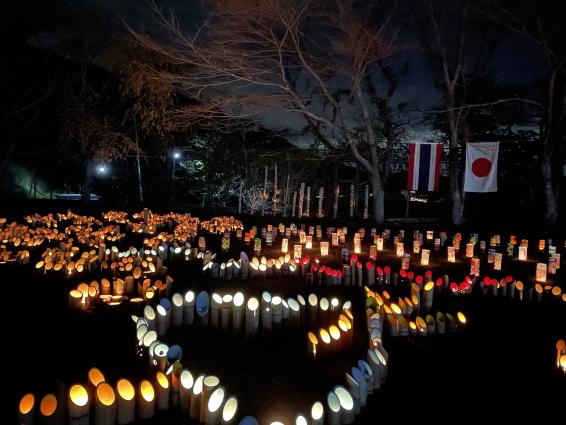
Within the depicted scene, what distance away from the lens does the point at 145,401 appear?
2752 millimetres

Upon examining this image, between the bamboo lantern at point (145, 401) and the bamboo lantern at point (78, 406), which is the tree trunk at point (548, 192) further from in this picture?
the bamboo lantern at point (78, 406)

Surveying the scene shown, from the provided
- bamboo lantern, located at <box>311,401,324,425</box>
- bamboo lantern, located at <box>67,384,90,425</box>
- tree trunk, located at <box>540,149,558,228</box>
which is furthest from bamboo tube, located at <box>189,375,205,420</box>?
tree trunk, located at <box>540,149,558,228</box>

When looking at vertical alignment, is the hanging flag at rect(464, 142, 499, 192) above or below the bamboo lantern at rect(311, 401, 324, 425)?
above

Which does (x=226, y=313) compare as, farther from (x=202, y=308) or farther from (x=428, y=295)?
(x=428, y=295)

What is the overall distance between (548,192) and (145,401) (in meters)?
11.5

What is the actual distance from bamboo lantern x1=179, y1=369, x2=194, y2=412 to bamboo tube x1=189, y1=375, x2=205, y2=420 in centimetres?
6

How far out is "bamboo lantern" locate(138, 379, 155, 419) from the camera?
2752mm

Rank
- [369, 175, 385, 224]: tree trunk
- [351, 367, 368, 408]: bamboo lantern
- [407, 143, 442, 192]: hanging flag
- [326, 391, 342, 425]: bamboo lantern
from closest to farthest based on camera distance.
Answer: [326, 391, 342, 425]: bamboo lantern → [351, 367, 368, 408]: bamboo lantern → [407, 143, 442, 192]: hanging flag → [369, 175, 385, 224]: tree trunk

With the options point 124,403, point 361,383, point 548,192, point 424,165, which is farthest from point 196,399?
point 548,192

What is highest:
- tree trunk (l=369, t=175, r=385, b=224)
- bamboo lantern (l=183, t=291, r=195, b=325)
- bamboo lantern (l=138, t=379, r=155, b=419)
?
tree trunk (l=369, t=175, r=385, b=224)

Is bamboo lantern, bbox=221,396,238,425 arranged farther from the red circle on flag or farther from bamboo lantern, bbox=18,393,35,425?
the red circle on flag

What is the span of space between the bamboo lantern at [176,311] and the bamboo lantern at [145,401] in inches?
54.2

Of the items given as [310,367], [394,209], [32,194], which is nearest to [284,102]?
[394,209]

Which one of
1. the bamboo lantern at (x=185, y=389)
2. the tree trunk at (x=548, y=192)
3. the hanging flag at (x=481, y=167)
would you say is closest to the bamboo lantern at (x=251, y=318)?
the bamboo lantern at (x=185, y=389)
